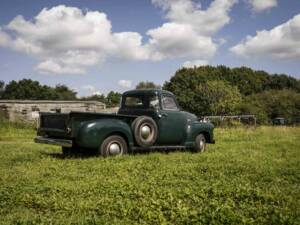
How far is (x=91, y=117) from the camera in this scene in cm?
977

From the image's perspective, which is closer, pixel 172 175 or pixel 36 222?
pixel 36 222

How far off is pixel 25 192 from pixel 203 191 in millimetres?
2951

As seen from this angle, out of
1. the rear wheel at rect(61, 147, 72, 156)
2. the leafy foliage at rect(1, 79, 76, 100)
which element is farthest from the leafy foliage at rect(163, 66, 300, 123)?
the rear wheel at rect(61, 147, 72, 156)

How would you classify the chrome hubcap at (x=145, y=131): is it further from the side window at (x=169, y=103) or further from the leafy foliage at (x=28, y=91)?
the leafy foliage at (x=28, y=91)

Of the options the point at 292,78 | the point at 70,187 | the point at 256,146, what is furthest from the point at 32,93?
the point at 70,187

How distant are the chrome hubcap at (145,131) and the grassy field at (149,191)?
1.31 metres

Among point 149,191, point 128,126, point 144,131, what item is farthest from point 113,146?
point 149,191

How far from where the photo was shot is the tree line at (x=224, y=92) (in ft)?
174

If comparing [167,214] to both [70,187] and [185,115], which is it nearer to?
[70,187]

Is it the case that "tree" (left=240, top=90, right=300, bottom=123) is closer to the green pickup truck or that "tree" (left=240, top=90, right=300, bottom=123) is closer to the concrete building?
the concrete building

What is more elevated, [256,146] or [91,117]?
[91,117]

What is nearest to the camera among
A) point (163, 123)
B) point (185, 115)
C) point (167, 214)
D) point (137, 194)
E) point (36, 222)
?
point (36, 222)

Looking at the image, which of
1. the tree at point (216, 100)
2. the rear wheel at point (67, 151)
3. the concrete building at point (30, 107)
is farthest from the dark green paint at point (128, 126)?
the tree at point (216, 100)

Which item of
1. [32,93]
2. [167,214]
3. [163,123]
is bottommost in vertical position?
[167,214]
